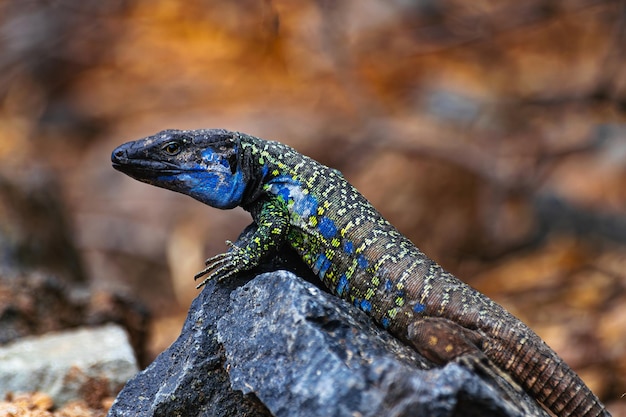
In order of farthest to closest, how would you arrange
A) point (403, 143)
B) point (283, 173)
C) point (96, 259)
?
point (96, 259) < point (403, 143) < point (283, 173)

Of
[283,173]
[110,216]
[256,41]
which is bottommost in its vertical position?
[283,173]

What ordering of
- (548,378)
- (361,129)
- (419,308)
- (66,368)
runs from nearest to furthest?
1. (548,378)
2. (419,308)
3. (66,368)
4. (361,129)

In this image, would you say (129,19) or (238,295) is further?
(129,19)

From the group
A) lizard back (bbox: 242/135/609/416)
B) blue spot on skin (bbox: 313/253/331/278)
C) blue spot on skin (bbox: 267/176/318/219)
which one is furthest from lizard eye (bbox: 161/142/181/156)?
blue spot on skin (bbox: 313/253/331/278)

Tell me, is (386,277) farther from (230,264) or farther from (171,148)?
(171,148)

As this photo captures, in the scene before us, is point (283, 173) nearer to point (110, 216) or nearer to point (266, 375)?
point (266, 375)

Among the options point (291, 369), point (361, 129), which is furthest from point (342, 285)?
point (361, 129)

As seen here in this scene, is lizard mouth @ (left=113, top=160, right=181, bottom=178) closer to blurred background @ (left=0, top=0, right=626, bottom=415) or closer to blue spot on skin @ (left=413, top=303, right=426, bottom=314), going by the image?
blue spot on skin @ (left=413, top=303, right=426, bottom=314)

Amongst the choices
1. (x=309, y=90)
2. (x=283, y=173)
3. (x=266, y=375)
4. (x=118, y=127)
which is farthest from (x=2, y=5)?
(x=266, y=375)
